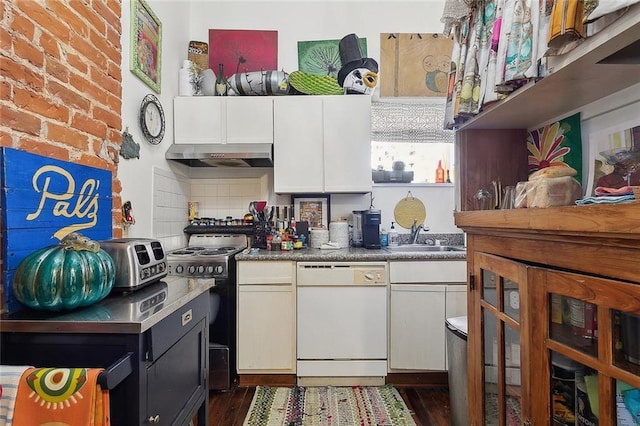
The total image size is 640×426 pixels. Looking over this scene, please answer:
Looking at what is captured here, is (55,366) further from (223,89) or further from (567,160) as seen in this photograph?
(223,89)

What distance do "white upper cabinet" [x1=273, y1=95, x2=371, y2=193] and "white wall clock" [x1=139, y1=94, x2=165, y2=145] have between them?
0.84 meters

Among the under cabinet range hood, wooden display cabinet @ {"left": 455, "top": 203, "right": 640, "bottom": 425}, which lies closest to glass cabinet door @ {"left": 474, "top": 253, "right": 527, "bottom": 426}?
wooden display cabinet @ {"left": 455, "top": 203, "right": 640, "bottom": 425}

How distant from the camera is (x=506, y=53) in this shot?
3.25ft

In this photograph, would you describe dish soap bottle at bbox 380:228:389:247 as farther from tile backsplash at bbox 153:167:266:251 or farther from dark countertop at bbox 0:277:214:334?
dark countertop at bbox 0:277:214:334

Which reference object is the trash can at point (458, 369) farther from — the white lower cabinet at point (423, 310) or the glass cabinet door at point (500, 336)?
the white lower cabinet at point (423, 310)

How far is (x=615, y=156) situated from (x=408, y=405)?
1.82 metres

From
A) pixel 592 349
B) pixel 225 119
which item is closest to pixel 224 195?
pixel 225 119

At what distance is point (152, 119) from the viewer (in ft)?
7.22

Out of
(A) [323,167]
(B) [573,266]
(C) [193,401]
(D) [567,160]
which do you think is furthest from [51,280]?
(A) [323,167]

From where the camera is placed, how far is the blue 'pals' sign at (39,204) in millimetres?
1023

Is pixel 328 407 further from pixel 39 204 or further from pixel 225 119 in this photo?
pixel 225 119

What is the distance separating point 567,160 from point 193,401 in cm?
172

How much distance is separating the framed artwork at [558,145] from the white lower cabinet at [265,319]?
1611 millimetres

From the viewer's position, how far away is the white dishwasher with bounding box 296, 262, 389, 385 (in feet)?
7.48
